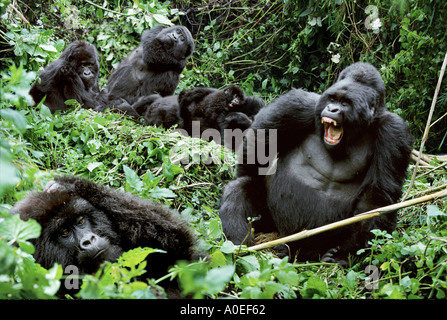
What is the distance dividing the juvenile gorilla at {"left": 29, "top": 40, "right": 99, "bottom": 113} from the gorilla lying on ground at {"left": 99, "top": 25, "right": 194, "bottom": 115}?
28.3 inches

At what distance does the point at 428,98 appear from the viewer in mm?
5176

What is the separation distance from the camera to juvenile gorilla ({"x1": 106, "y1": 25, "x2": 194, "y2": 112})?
6.78m

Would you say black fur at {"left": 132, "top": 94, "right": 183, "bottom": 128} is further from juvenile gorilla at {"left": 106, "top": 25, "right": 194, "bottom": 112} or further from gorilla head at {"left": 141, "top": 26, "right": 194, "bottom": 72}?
gorilla head at {"left": 141, "top": 26, "right": 194, "bottom": 72}

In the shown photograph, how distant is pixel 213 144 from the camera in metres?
4.85

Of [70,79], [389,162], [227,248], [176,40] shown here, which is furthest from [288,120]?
[176,40]

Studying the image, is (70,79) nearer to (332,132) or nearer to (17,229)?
(332,132)

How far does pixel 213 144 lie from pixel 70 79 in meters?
1.99

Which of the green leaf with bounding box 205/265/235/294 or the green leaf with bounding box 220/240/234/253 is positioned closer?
the green leaf with bounding box 205/265/235/294

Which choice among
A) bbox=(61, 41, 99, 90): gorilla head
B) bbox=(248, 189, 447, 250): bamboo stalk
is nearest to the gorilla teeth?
bbox=(248, 189, 447, 250): bamboo stalk

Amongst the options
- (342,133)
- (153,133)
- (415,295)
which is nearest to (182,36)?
(153,133)

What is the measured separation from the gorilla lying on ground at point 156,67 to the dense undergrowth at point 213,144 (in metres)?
0.36

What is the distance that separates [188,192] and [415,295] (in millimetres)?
2099

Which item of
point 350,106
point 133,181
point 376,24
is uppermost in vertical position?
point 376,24
